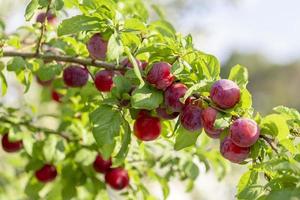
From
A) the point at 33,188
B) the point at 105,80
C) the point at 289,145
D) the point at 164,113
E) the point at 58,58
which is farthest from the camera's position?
the point at 33,188

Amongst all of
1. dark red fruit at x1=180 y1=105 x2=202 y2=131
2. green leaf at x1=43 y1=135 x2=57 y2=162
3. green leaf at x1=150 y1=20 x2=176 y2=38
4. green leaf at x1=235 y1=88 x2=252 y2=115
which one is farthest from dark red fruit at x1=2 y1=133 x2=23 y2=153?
green leaf at x1=235 y1=88 x2=252 y2=115

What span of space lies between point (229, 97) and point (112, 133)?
321 mm

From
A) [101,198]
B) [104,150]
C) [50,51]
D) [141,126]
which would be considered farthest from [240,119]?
[101,198]

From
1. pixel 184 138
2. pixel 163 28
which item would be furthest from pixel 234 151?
pixel 163 28

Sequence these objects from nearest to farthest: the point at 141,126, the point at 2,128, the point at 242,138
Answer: the point at 242,138, the point at 141,126, the point at 2,128

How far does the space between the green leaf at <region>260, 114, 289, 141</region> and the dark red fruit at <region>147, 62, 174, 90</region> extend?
25cm

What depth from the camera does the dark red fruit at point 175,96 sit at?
54.4 inches

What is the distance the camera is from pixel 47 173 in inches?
90.2

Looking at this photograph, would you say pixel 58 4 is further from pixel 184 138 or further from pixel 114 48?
pixel 184 138

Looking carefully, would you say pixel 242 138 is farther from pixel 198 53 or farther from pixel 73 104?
pixel 73 104

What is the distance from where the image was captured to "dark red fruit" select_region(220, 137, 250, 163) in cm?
133

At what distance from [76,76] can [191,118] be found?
1.86ft

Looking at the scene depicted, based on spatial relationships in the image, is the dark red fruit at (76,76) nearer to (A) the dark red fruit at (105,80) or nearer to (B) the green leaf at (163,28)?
(A) the dark red fruit at (105,80)

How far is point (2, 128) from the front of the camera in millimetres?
2197
